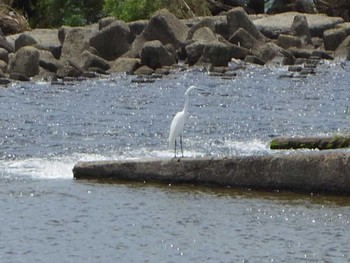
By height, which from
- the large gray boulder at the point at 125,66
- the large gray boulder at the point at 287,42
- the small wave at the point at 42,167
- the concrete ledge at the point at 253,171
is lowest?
the small wave at the point at 42,167

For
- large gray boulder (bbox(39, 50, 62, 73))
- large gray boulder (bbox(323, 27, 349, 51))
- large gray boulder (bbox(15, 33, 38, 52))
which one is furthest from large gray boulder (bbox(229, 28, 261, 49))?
large gray boulder (bbox(39, 50, 62, 73))

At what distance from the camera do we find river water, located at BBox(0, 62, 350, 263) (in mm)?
12383

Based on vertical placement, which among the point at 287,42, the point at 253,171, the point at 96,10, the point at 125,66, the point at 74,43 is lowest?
the point at 253,171

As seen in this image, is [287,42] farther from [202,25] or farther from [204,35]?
[204,35]

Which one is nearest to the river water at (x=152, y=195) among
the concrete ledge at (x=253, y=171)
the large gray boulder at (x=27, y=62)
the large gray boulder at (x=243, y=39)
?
the concrete ledge at (x=253, y=171)

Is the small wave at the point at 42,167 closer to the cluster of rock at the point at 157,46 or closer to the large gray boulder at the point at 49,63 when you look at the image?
the cluster of rock at the point at 157,46

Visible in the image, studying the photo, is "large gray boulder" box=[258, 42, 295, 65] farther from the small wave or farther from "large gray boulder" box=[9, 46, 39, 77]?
the small wave

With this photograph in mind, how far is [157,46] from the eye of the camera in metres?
35.1

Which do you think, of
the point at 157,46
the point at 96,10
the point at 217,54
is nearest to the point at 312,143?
the point at 157,46

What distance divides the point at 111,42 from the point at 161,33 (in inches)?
67.4

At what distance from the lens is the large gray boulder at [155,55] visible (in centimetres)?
3509

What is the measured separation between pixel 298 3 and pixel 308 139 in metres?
32.0

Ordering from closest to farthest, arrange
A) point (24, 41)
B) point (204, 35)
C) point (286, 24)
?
1. point (24, 41)
2. point (204, 35)
3. point (286, 24)

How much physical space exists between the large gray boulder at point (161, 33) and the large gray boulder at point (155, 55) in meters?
1.38
